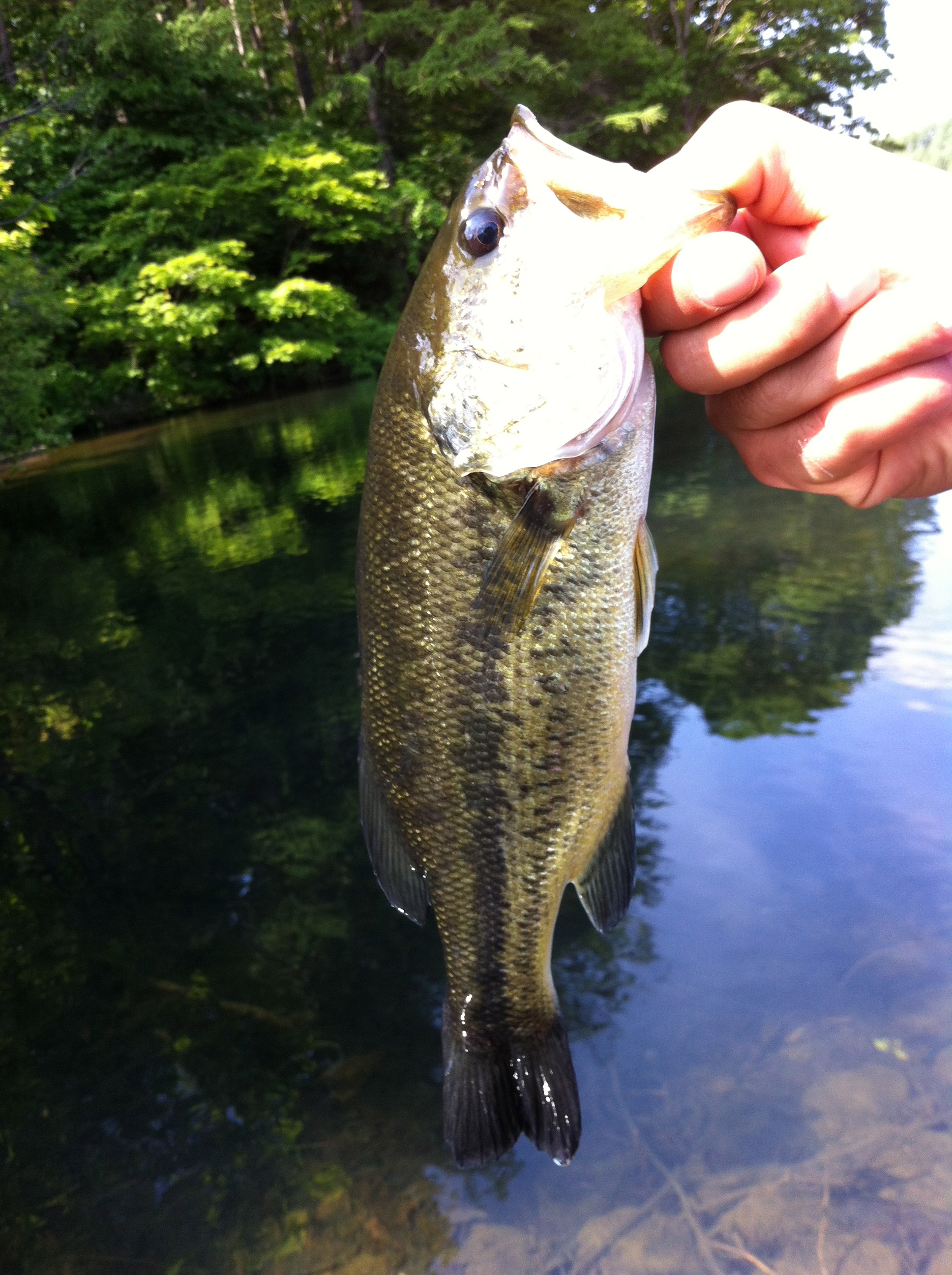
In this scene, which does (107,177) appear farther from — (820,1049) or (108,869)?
(820,1049)

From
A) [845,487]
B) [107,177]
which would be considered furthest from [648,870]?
[107,177]

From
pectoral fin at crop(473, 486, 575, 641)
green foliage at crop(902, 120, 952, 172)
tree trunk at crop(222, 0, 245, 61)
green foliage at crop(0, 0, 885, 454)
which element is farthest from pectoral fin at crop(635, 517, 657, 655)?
green foliage at crop(902, 120, 952, 172)

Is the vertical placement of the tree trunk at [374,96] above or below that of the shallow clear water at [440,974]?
above

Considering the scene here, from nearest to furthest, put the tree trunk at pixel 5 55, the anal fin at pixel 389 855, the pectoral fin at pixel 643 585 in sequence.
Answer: the pectoral fin at pixel 643 585 → the anal fin at pixel 389 855 → the tree trunk at pixel 5 55

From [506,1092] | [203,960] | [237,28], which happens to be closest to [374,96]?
[237,28]

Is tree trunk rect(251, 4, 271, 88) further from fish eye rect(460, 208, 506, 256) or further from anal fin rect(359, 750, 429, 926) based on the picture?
anal fin rect(359, 750, 429, 926)

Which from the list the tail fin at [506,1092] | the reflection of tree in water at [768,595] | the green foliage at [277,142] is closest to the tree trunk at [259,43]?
the green foliage at [277,142]

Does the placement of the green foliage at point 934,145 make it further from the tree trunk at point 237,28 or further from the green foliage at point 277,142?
the tree trunk at point 237,28

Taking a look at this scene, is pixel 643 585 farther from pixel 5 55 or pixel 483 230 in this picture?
pixel 5 55
